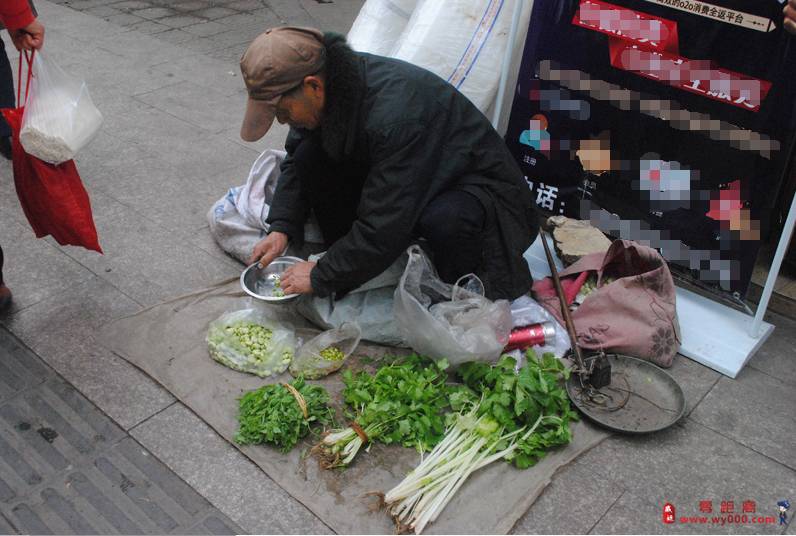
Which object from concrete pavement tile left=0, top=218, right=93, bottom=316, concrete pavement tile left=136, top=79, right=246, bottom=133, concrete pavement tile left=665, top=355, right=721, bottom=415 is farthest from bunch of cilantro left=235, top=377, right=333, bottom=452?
concrete pavement tile left=136, top=79, right=246, bottom=133

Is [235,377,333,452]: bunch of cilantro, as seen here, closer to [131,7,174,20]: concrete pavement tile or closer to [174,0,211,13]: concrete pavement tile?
[131,7,174,20]: concrete pavement tile

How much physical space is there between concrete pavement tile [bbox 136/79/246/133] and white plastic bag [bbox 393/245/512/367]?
2.58 meters

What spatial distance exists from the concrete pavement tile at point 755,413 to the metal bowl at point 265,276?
1704 mm

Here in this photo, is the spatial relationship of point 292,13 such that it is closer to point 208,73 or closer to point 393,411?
point 208,73

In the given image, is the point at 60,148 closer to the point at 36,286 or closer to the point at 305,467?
the point at 36,286

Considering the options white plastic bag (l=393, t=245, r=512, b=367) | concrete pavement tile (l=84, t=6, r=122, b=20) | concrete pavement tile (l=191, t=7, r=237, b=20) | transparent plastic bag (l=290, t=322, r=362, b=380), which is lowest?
concrete pavement tile (l=191, t=7, r=237, b=20)

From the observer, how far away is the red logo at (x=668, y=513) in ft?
8.23

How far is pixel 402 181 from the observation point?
2850 millimetres

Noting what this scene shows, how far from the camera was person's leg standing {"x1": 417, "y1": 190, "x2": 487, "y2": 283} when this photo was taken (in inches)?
118

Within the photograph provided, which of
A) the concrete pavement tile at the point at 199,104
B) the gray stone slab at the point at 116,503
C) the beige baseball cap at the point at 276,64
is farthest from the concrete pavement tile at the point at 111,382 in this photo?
the concrete pavement tile at the point at 199,104

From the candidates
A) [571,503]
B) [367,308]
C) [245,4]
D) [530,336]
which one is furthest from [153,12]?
[571,503]

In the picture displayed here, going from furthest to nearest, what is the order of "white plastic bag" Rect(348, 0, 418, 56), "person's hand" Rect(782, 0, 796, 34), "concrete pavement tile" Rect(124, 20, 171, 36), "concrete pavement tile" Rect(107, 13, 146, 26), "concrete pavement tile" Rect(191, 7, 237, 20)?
"concrete pavement tile" Rect(191, 7, 237, 20)
"concrete pavement tile" Rect(107, 13, 146, 26)
"concrete pavement tile" Rect(124, 20, 171, 36)
"white plastic bag" Rect(348, 0, 418, 56)
"person's hand" Rect(782, 0, 796, 34)

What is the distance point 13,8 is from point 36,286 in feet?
3.97

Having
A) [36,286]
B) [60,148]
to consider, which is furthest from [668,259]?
[36,286]
